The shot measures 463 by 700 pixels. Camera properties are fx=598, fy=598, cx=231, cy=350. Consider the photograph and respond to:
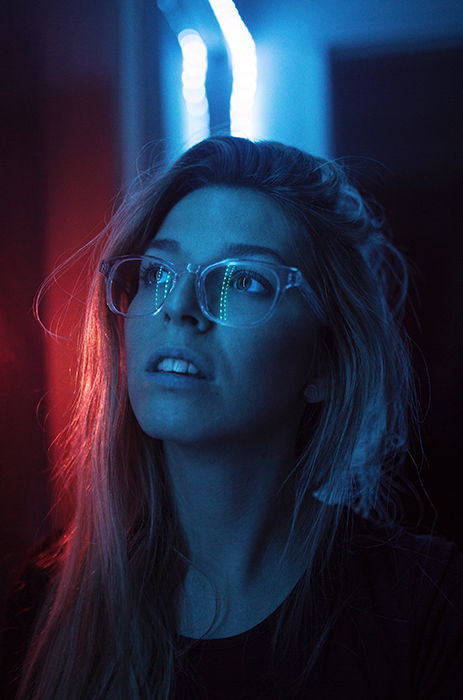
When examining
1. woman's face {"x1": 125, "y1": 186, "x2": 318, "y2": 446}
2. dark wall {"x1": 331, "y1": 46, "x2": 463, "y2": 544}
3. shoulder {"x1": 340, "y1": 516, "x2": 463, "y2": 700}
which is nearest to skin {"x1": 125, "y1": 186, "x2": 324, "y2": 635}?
woman's face {"x1": 125, "y1": 186, "x2": 318, "y2": 446}

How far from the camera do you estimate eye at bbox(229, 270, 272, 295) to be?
1143 millimetres

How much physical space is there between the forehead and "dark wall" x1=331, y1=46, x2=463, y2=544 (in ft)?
1.61

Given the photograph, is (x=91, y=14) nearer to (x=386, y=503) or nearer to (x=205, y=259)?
(x=205, y=259)

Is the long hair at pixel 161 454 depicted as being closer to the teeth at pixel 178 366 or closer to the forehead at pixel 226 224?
the forehead at pixel 226 224

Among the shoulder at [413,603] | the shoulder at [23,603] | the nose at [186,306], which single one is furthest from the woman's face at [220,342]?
the shoulder at [23,603]

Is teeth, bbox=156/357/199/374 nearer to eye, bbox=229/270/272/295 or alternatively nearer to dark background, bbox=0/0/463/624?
eye, bbox=229/270/272/295

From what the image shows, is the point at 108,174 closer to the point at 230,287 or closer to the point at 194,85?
the point at 194,85

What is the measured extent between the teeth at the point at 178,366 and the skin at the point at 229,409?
0.03m

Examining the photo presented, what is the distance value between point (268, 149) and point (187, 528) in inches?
32.6

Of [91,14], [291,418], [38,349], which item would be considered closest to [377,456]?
[291,418]

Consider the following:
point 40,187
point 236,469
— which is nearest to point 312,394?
point 236,469

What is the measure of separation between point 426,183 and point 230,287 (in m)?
0.74

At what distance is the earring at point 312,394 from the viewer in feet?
4.29

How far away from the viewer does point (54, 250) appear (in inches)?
57.4
